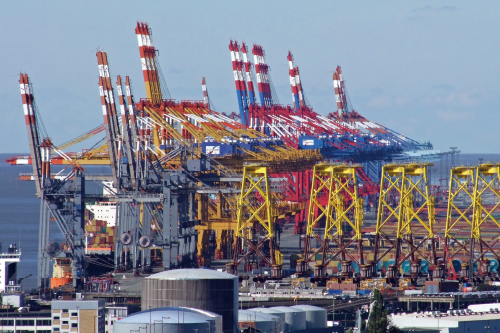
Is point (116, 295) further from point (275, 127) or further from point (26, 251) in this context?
point (275, 127)

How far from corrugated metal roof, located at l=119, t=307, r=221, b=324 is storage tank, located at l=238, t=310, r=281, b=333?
526cm

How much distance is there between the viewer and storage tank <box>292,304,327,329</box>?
7106 centimetres

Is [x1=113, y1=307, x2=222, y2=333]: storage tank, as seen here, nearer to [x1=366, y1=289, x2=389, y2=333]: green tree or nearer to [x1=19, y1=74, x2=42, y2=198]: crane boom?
[x1=366, y1=289, x2=389, y2=333]: green tree

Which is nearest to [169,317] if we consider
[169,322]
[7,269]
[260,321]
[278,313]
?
[169,322]

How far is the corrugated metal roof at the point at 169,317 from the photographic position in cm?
5803

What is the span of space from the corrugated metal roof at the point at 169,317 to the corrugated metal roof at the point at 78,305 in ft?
22.9

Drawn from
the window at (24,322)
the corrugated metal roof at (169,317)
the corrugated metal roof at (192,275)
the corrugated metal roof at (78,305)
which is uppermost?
the corrugated metal roof at (192,275)

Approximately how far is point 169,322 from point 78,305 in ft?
33.0

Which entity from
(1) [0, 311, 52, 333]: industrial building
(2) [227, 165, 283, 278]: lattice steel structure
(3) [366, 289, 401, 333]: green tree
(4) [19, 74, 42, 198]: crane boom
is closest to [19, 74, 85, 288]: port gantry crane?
(4) [19, 74, 42, 198]: crane boom

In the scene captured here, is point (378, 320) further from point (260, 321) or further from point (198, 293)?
point (198, 293)

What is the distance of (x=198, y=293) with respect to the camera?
65.5 metres

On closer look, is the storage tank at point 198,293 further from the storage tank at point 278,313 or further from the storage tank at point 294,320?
the storage tank at point 294,320

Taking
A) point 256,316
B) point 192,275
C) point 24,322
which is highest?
point 192,275

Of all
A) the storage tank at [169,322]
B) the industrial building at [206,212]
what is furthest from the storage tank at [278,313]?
the storage tank at [169,322]
